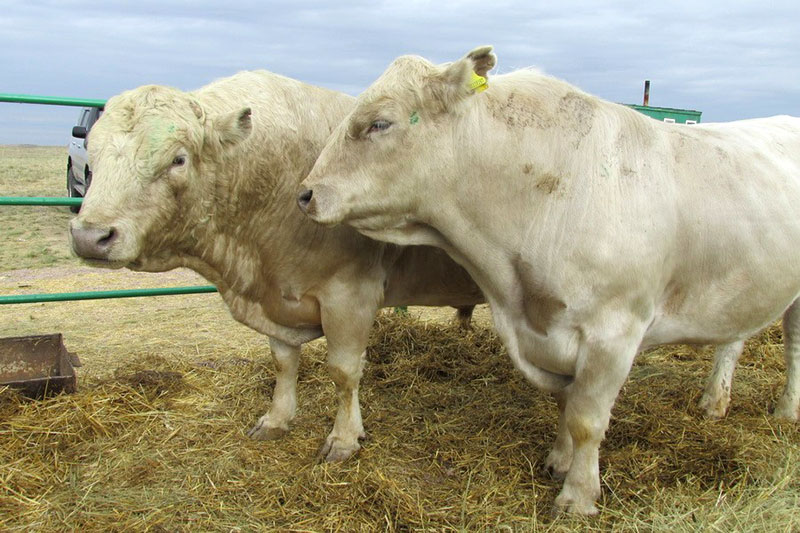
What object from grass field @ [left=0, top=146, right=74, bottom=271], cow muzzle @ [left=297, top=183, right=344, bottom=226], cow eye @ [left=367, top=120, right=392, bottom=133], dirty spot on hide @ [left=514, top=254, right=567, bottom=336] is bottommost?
grass field @ [left=0, top=146, right=74, bottom=271]

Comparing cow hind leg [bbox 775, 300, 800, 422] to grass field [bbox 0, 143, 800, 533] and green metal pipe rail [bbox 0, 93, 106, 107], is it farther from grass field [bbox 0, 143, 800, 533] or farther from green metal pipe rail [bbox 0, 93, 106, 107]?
green metal pipe rail [bbox 0, 93, 106, 107]

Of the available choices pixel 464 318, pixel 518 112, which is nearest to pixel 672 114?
pixel 464 318

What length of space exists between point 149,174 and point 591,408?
2.22 meters

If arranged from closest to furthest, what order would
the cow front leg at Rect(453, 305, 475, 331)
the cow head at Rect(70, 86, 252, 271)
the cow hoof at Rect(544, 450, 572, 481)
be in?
the cow head at Rect(70, 86, 252, 271) → the cow hoof at Rect(544, 450, 572, 481) → the cow front leg at Rect(453, 305, 475, 331)

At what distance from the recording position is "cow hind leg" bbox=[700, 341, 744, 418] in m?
4.43

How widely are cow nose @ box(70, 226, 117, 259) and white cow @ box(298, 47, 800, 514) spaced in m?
0.82

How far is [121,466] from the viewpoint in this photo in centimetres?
362

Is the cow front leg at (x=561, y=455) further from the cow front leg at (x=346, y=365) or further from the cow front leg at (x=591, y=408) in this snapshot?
the cow front leg at (x=346, y=365)

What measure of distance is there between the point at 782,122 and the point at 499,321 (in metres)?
2.28

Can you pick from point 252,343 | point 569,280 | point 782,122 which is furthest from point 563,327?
point 252,343

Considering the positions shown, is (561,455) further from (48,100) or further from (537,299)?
(48,100)

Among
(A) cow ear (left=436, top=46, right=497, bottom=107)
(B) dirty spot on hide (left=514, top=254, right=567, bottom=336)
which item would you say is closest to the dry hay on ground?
(B) dirty spot on hide (left=514, top=254, right=567, bottom=336)

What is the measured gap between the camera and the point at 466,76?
280 centimetres

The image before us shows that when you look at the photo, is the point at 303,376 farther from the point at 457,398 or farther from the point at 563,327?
the point at 563,327
